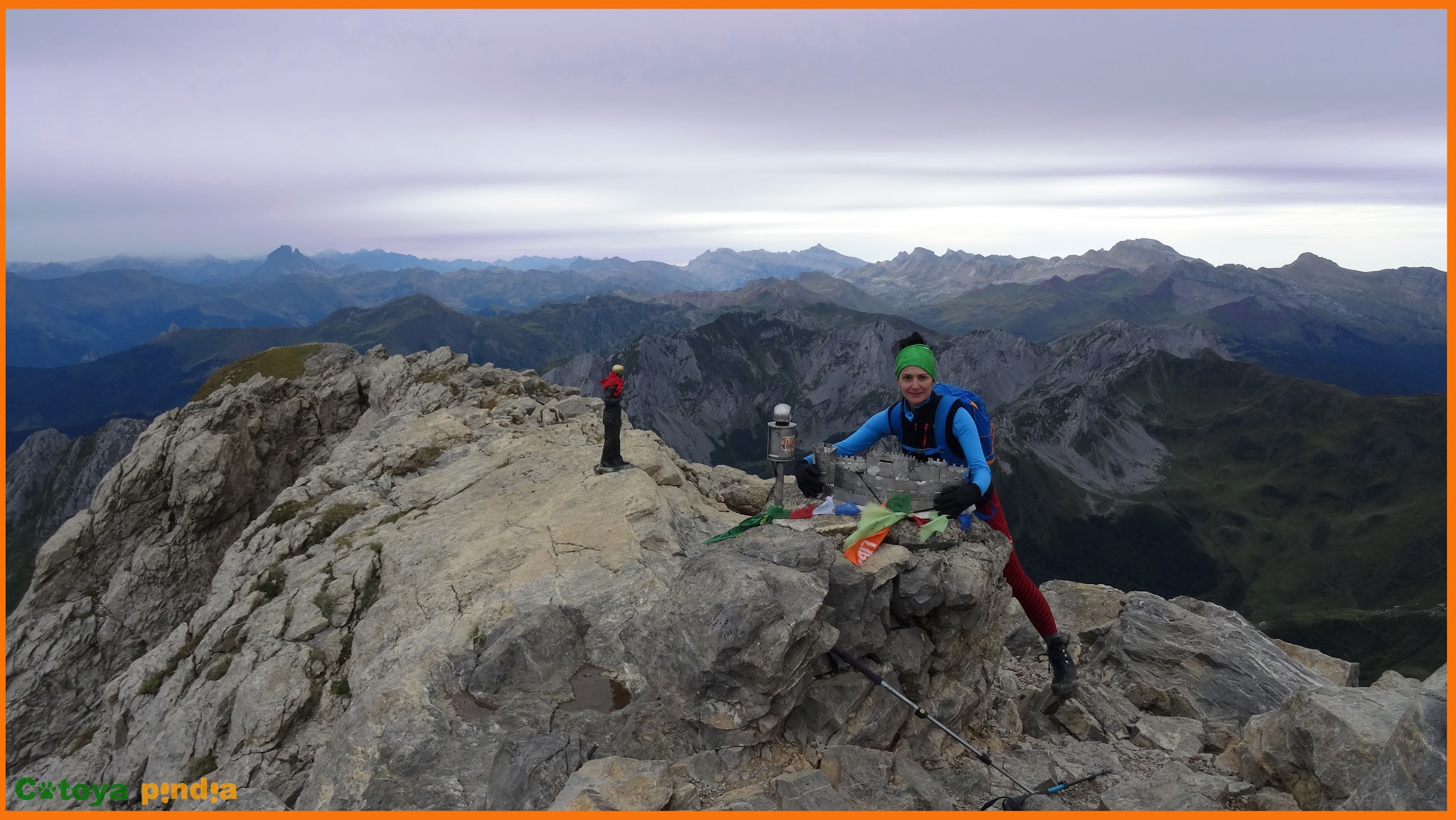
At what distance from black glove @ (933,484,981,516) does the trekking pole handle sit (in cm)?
318

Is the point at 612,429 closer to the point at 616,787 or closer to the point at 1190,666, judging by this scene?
the point at 616,787

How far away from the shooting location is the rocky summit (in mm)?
11336

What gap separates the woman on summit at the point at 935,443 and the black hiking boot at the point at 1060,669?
529 mm

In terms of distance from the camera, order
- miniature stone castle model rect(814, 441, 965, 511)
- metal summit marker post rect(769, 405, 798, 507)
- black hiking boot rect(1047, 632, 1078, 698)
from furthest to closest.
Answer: black hiking boot rect(1047, 632, 1078, 698) → metal summit marker post rect(769, 405, 798, 507) → miniature stone castle model rect(814, 441, 965, 511)

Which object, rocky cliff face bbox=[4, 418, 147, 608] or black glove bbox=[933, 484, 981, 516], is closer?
black glove bbox=[933, 484, 981, 516]

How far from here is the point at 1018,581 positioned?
48.6ft

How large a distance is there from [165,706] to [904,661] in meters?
18.6

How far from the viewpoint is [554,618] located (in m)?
14.4

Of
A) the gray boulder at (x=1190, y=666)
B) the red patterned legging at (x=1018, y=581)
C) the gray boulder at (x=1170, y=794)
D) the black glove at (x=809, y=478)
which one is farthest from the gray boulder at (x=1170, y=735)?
the black glove at (x=809, y=478)

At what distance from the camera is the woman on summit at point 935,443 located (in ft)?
42.2

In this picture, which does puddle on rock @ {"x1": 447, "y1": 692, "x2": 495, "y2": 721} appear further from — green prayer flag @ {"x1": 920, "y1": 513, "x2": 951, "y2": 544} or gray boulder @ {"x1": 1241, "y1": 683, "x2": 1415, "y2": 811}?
gray boulder @ {"x1": 1241, "y1": 683, "x2": 1415, "y2": 811}

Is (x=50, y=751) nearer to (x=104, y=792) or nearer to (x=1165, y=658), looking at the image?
(x=104, y=792)

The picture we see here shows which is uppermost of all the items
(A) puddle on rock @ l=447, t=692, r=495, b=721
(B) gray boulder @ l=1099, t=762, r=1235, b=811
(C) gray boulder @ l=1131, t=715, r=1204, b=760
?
(A) puddle on rock @ l=447, t=692, r=495, b=721

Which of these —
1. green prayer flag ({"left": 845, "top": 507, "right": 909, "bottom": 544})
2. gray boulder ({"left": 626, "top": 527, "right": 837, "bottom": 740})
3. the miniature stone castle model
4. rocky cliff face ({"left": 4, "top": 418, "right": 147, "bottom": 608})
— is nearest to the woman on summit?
the miniature stone castle model
